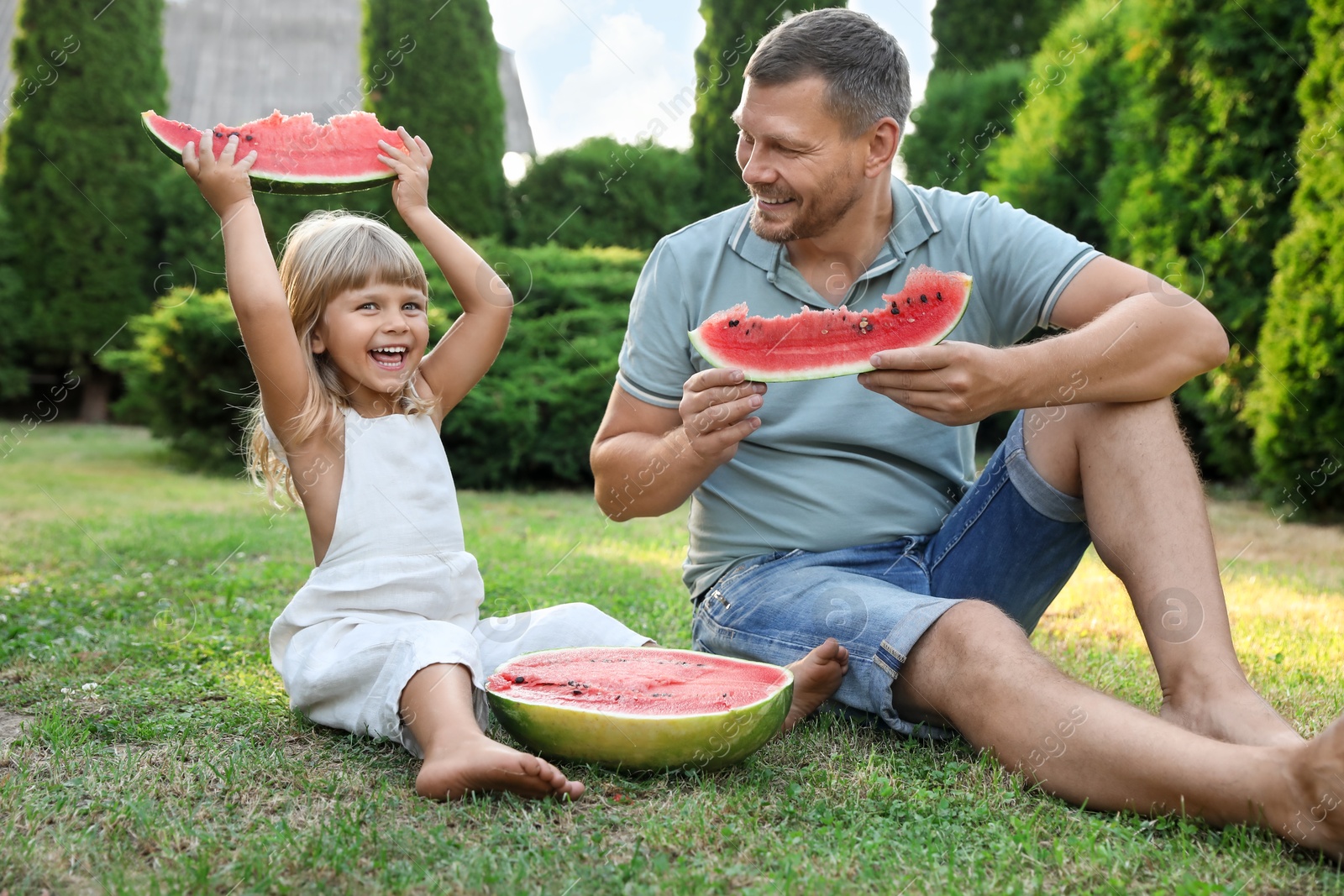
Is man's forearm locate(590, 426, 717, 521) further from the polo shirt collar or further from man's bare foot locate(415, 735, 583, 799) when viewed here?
man's bare foot locate(415, 735, 583, 799)

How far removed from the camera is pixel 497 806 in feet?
7.13

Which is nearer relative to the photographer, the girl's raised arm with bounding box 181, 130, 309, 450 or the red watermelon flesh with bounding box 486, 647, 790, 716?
the red watermelon flesh with bounding box 486, 647, 790, 716

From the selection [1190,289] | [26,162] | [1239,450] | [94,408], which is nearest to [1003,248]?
[1190,289]

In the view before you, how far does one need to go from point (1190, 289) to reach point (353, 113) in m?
6.57

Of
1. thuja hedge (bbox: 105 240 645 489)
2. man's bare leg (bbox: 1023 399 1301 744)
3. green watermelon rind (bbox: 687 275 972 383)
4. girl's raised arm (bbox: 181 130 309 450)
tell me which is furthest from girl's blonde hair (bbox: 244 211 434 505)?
thuja hedge (bbox: 105 240 645 489)

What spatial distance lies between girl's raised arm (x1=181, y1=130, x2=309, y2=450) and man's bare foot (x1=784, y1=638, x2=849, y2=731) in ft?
4.46

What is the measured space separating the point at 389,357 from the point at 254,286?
1.40ft

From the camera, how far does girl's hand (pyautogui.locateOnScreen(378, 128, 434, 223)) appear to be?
2.85 metres

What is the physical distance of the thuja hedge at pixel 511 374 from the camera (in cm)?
898

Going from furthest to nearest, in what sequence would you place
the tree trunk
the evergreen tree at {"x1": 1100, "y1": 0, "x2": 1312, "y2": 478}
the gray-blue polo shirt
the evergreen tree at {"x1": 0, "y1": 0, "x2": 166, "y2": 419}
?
the tree trunk → the evergreen tree at {"x1": 0, "y1": 0, "x2": 166, "y2": 419} → the evergreen tree at {"x1": 1100, "y1": 0, "x2": 1312, "y2": 478} → the gray-blue polo shirt

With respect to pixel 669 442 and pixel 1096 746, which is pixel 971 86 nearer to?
pixel 669 442

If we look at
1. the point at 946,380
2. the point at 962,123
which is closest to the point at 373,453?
the point at 946,380

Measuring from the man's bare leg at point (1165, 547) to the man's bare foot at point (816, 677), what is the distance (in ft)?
2.11

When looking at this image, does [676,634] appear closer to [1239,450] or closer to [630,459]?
[630,459]
